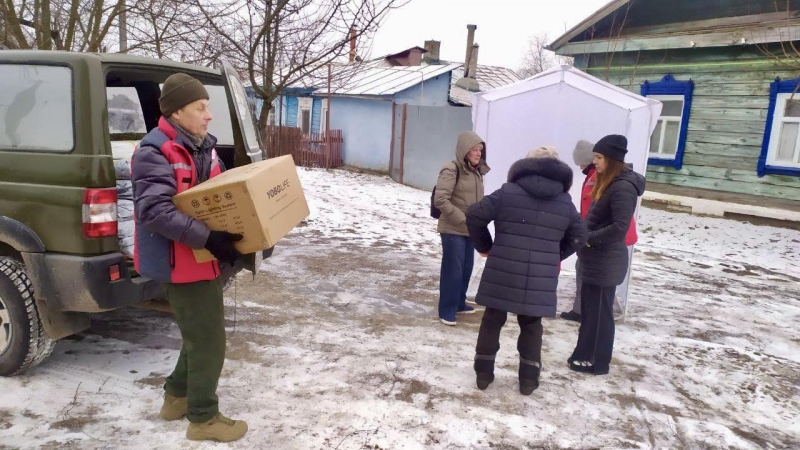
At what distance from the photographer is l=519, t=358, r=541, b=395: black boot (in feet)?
11.3

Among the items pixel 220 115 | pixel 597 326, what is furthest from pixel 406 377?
pixel 220 115

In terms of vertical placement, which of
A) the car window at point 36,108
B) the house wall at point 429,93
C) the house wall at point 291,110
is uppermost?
the house wall at point 429,93

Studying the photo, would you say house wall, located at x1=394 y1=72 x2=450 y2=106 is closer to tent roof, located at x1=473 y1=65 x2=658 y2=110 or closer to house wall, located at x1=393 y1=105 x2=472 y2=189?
house wall, located at x1=393 y1=105 x2=472 y2=189

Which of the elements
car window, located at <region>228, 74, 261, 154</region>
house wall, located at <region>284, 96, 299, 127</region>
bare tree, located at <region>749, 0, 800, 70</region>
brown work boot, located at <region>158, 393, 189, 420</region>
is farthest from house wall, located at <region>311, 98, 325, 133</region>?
brown work boot, located at <region>158, 393, 189, 420</region>

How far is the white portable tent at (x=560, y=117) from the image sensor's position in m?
4.77

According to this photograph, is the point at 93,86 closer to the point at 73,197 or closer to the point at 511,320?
the point at 73,197

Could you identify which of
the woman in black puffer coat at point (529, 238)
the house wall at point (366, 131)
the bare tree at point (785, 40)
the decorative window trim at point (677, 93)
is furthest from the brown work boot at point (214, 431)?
the house wall at point (366, 131)

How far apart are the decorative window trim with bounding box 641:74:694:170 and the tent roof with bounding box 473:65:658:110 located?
7.35m

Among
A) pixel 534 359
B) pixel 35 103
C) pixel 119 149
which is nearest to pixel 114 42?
pixel 119 149

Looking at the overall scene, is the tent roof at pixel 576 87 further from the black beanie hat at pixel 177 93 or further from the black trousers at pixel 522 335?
the black beanie hat at pixel 177 93

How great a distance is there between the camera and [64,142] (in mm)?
3014

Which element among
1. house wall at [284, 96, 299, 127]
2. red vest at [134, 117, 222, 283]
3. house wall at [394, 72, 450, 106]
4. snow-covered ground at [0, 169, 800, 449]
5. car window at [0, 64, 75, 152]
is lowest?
snow-covered ground at [0, 169, 800, 449]

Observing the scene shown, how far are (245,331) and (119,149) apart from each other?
180 cm

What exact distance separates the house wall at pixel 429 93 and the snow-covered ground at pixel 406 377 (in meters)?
14.0
